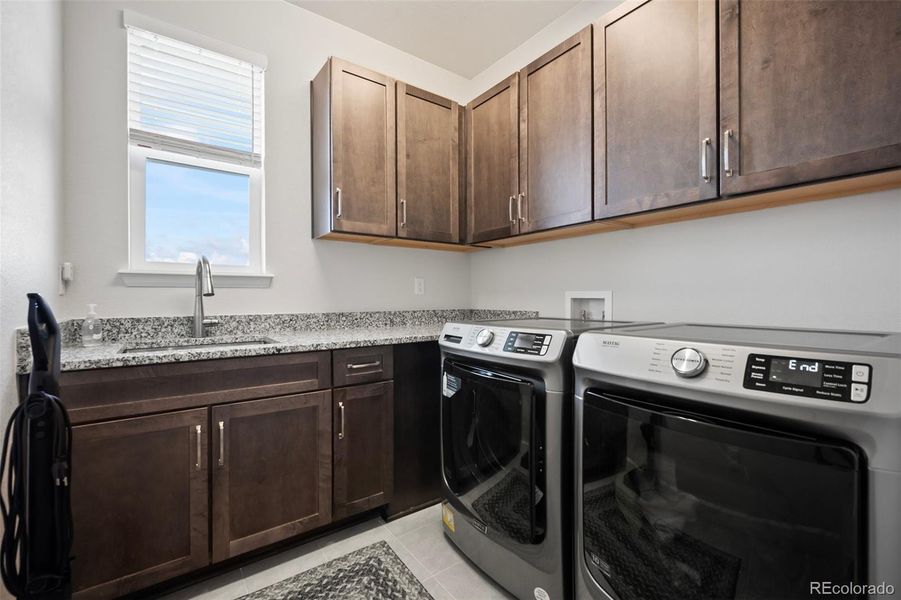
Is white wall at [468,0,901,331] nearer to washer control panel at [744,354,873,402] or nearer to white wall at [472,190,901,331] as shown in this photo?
white wall at [472,190,901,331]

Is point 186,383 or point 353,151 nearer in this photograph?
point 186,383

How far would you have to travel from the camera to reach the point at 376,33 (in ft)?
8.14

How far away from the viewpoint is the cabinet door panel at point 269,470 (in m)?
1.52

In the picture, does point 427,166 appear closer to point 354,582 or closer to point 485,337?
point 485,337

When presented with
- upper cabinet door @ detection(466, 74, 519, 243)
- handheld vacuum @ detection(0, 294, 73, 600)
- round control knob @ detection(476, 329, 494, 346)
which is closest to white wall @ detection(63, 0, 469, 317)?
upper cabinet door @ detection(466, 74, 519, 243)

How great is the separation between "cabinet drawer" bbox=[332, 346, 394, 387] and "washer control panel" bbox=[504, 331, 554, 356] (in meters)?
0.70

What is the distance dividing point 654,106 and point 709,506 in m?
1.42

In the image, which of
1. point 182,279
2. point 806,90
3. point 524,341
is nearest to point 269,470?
point 182,279

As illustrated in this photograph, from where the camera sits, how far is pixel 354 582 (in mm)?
1540

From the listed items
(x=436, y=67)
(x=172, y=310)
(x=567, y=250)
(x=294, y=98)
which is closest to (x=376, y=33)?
(x=436, y=67)

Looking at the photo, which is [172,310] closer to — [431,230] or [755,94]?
[431,230]

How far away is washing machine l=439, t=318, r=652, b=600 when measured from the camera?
130 centimetres

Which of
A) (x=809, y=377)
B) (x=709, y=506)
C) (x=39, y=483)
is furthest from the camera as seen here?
(x=39, y=483)

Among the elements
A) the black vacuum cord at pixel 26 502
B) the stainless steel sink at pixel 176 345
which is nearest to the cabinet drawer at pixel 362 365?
the stainless steel sink at pixel 176 345
